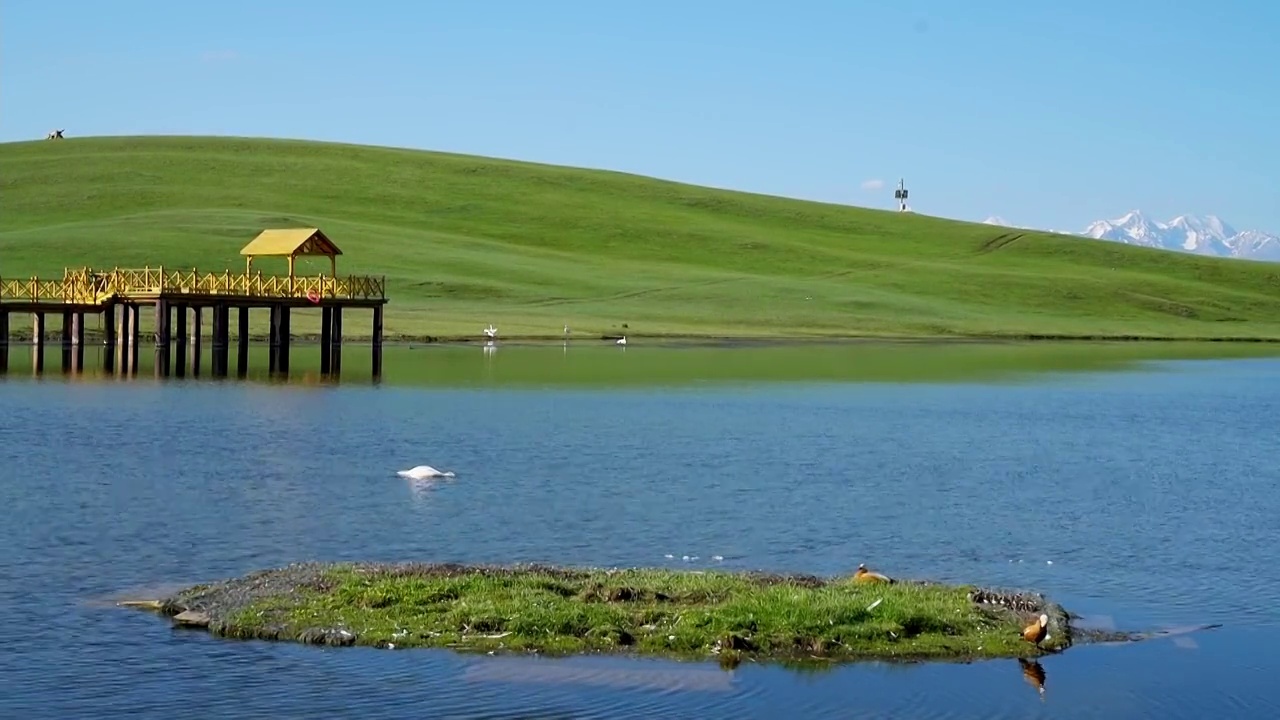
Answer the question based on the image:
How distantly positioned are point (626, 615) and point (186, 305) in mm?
54733

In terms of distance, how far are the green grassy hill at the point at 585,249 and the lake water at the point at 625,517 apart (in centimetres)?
3811

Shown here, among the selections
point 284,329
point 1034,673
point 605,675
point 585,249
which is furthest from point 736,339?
point 605,675

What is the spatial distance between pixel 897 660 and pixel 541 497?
41.7ft

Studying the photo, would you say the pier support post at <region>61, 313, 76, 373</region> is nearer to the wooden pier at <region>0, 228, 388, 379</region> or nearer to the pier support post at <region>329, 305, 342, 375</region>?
the wooden pier at <region>0, 228, 388, 379</region>

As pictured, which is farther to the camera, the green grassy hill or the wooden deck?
the green grassy hill

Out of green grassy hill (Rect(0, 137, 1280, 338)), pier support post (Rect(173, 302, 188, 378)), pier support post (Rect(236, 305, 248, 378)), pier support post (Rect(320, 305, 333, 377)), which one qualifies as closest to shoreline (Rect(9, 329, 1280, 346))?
green grassy hill (Rect(0, 137, 1280, 338))

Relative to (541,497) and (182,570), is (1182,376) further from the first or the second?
(182,570)

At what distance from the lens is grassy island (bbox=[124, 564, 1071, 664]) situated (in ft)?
66.8

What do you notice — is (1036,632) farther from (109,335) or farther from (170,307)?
(109,335)

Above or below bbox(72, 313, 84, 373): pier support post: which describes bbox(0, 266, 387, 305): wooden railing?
above

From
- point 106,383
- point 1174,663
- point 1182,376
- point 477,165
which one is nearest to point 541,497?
point 1174,663

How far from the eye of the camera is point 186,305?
7262 cm

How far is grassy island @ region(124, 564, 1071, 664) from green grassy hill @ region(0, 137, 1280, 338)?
64044 millimetres

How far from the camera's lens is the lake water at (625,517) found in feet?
62.1
